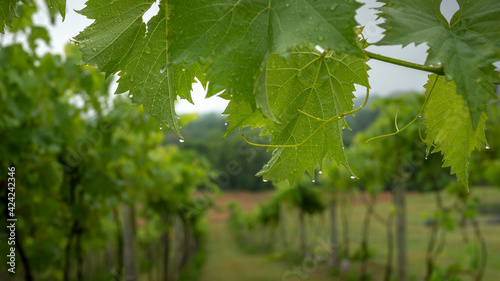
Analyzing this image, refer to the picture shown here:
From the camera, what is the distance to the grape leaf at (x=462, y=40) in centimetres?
46

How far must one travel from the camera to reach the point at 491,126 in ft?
18.7

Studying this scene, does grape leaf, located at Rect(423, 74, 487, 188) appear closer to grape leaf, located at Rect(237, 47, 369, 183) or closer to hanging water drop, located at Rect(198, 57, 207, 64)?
grape leaf, located at Rect(237, 47, 369, 183)

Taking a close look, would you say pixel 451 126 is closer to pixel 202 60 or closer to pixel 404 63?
pixel 404 63

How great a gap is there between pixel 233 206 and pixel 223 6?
27.9m

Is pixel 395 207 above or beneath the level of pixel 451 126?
beneath

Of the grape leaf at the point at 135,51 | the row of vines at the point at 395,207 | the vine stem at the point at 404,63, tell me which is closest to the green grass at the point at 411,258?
the row of vines at the point at 395,207

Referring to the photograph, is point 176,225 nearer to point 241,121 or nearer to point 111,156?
point 111,156

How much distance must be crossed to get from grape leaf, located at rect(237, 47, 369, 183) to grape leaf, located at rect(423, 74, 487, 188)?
13 centimetres

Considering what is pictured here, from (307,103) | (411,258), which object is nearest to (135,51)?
(307,103)

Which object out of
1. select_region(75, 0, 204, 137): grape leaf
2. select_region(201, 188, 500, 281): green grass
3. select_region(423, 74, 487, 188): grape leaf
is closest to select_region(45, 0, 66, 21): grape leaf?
select_region(75, 0, 204, 137): grape leaf

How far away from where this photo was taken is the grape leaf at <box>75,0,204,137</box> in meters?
0.56

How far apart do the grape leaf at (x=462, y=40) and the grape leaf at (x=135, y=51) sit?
0.33 m

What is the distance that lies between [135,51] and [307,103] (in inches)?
12.2

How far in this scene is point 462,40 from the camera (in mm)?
496
